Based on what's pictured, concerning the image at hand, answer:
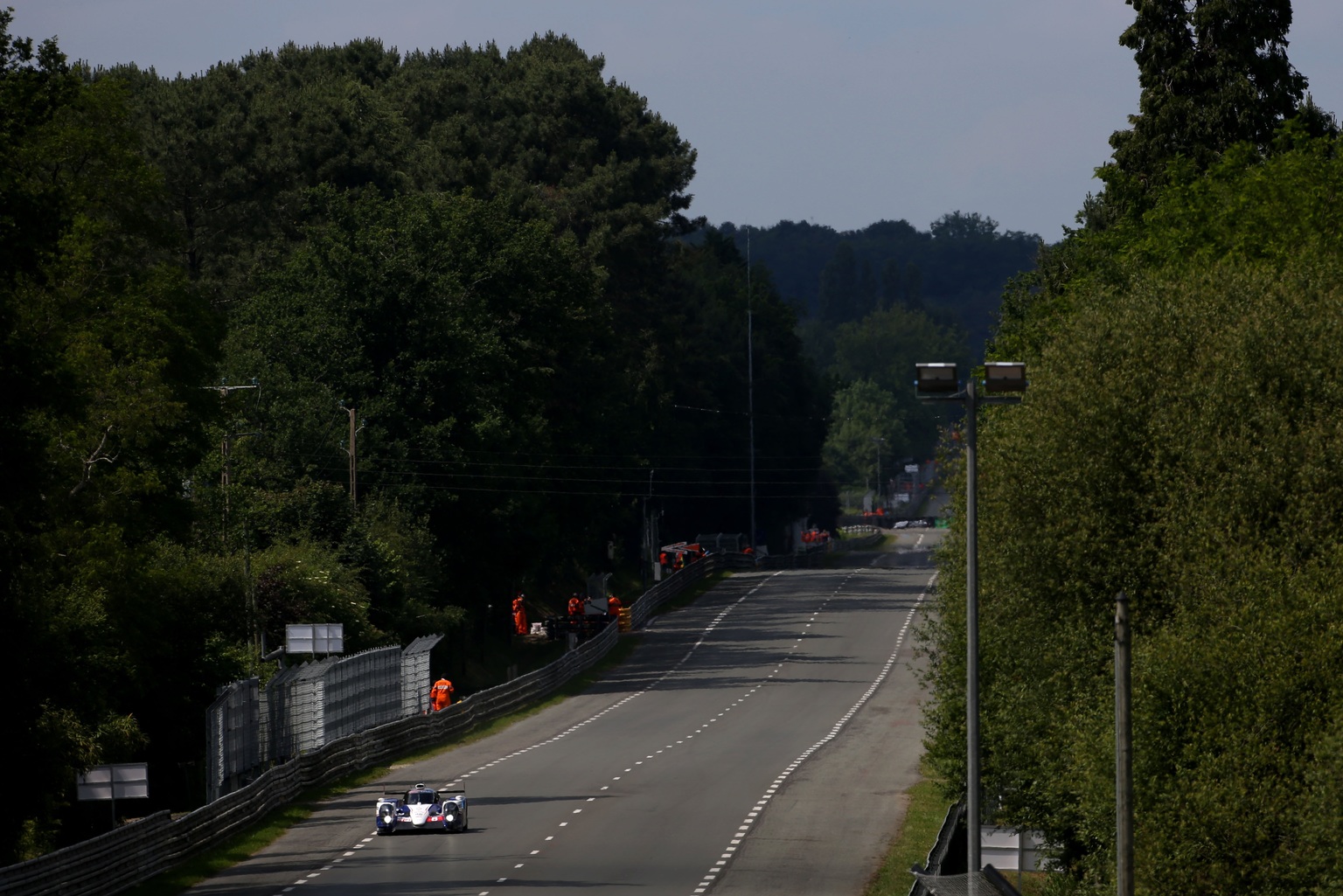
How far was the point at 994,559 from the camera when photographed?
116 feet

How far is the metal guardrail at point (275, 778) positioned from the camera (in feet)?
93.9

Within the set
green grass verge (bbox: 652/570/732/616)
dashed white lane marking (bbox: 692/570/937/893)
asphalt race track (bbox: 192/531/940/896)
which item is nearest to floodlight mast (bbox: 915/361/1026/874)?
asphalt race track (bbox: 192/531/940/896)

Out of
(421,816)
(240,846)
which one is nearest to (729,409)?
(421,816)

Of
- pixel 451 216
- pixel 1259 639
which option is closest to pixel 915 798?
pixel 1259 639

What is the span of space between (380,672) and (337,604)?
4.50m

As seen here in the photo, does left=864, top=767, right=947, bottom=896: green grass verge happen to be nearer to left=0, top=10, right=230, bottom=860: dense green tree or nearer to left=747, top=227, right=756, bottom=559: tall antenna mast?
left=0, top=10, right=230, bottom=860: dense green tree

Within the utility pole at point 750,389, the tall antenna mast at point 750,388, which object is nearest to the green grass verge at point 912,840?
the utility pole at point 750,389

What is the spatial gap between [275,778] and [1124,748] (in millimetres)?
23198

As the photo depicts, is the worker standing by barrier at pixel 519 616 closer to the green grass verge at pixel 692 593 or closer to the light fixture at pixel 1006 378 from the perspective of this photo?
the green grass verge at pixel 692 593

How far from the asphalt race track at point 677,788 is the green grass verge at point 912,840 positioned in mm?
380

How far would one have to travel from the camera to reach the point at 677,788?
43.3 meters

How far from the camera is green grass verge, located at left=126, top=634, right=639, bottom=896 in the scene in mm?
31797

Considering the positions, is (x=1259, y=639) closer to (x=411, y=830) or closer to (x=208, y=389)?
(x=411, y=830)

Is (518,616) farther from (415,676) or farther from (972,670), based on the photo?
(972,670)
